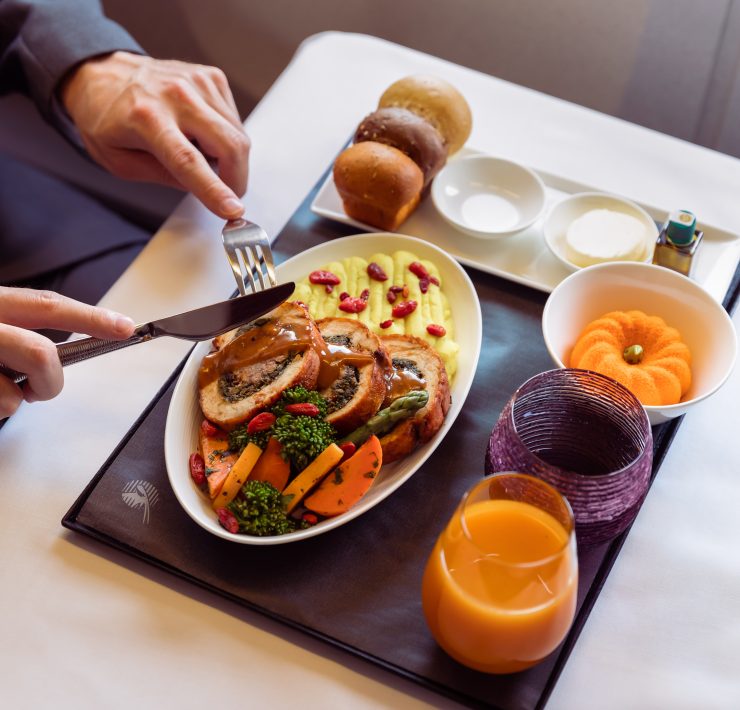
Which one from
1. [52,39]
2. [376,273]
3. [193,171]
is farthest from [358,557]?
[52,39]

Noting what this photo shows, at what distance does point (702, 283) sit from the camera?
61.3 inches

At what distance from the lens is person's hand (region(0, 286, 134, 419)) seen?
122cm

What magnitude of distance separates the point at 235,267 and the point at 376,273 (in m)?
0.27

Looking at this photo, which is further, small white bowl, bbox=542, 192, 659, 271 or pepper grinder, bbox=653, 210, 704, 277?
small white bowl, bbox=542, 192, 659, 271

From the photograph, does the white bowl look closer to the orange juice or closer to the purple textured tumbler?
the purple textured tumbler

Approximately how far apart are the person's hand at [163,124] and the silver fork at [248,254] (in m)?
0.04

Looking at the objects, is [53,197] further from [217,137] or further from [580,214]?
[580,214]

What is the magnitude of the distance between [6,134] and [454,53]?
65.4 inches

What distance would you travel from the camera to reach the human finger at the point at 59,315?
127cm

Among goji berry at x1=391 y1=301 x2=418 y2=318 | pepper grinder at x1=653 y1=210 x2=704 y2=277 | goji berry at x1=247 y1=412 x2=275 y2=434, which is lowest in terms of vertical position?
goji berry at x1=247 y1=412 x2=275 y2=434

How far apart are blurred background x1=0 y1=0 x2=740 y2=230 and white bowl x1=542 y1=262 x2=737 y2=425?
1646 mm

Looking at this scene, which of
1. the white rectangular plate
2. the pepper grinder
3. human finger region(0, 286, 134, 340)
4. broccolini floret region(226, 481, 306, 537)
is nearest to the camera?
broccolini floret region(226, 481, 306, 537)

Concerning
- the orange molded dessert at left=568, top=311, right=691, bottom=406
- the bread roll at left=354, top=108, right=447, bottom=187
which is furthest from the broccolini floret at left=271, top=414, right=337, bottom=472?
the bread roll at left=354, top=108, right=447, bottom=187

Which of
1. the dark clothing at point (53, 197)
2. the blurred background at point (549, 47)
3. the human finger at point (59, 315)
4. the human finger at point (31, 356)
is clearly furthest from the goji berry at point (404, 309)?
the blurred background at point (549, 47)
